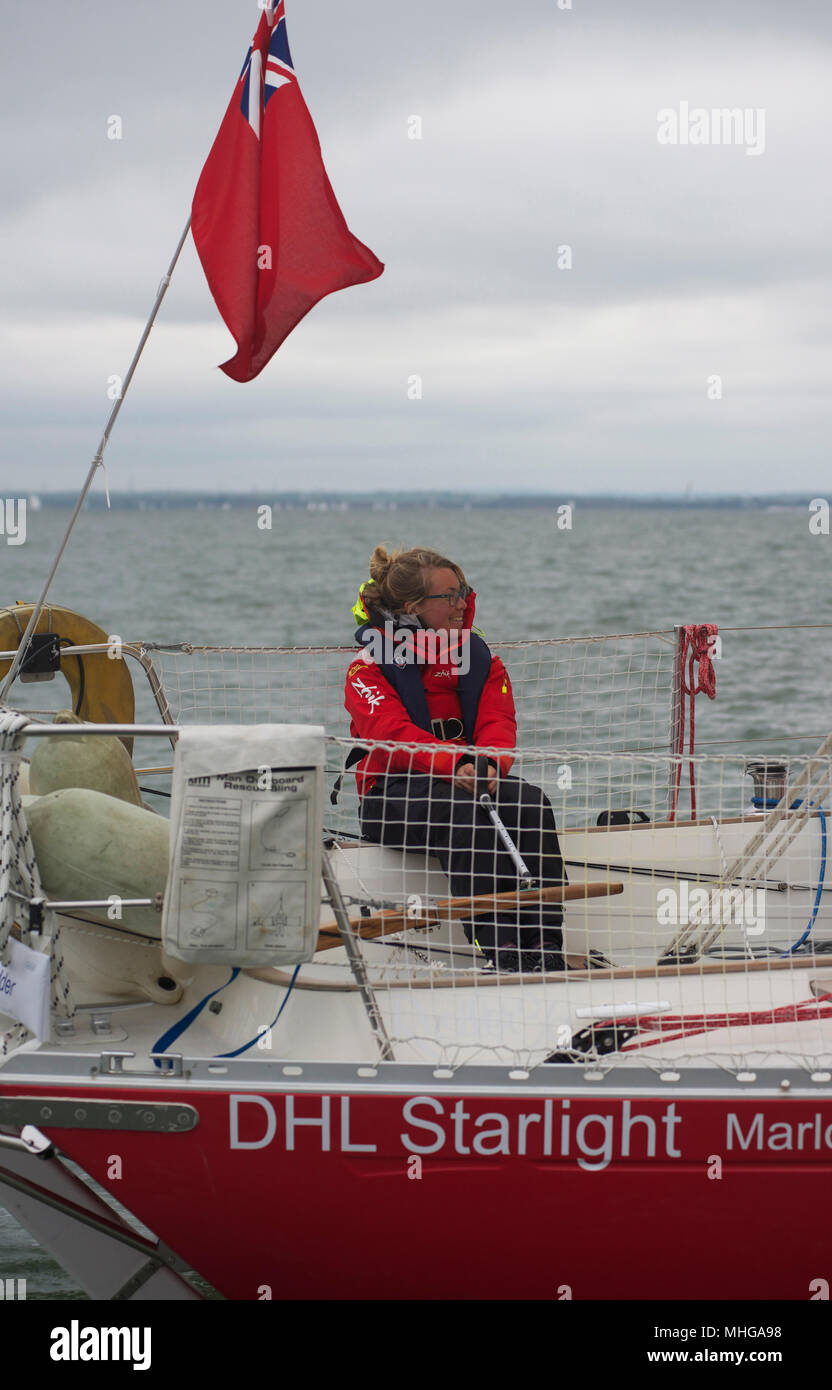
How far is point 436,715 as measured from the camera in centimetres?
504

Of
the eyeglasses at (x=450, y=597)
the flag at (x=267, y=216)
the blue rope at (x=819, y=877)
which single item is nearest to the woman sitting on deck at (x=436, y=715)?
the eyeglasses at (x=450, y=597)

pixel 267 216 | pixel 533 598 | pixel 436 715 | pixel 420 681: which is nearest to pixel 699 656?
pixel 436 715

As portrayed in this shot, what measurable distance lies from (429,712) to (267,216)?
5.77 feet

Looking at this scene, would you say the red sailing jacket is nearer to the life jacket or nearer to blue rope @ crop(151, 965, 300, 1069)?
the life jacket

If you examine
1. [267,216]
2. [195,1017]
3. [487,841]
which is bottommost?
[195,1017]

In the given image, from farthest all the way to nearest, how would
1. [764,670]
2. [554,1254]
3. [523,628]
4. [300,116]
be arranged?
1. [523,628]
2. [764,670]
3. [300,116]
4. [554,1254]

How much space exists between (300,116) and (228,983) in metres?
2.71

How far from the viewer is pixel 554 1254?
3.56m

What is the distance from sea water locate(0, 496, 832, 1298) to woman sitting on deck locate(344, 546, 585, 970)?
0.48 m

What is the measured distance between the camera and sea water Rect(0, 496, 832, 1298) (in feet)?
49.6

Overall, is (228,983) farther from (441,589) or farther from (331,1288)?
(441,589)

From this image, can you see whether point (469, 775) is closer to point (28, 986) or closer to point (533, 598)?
point (28, 986)

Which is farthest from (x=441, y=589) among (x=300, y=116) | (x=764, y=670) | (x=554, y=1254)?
(x=764, y=670)
